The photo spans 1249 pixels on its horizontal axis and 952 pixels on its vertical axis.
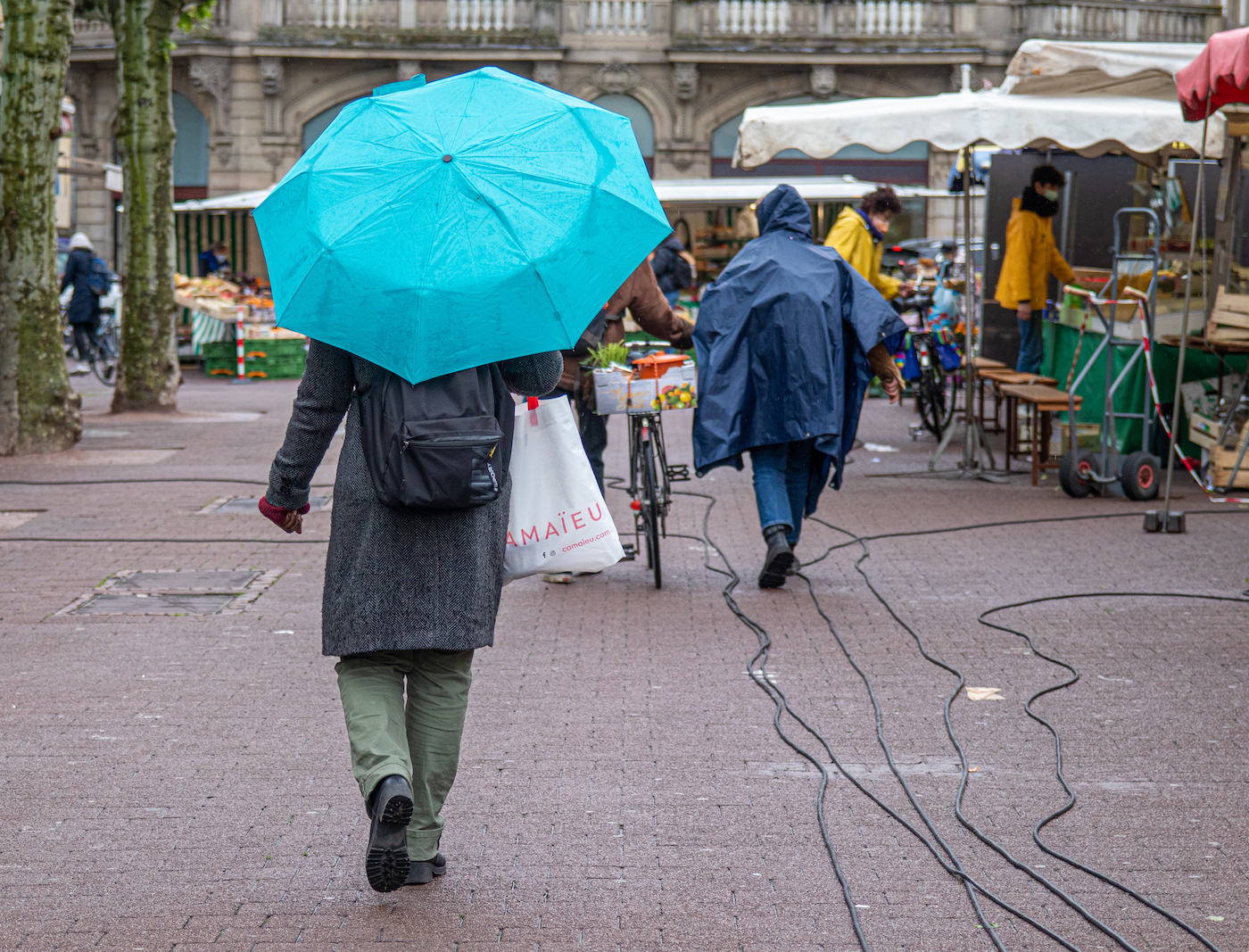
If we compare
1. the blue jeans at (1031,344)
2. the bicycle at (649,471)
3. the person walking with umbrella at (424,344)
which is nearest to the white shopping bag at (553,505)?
the person walking with umbrella at (424,344)

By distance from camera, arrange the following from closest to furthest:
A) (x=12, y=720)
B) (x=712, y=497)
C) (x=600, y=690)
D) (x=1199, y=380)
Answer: (x=12, y=720), (x=600, y=690), (x=712, y=497), (x=1199, y=380)

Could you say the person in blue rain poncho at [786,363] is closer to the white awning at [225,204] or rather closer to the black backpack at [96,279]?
the black backpack at [96,279]

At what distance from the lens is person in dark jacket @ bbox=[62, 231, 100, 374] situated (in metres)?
22.2

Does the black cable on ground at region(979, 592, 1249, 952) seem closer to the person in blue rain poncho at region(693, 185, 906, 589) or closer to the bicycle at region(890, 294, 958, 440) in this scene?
the person in blue rain poncho at region(693, 185, 906, 589)

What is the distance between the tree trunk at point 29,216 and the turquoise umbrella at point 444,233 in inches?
366

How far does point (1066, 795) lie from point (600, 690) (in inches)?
71.5

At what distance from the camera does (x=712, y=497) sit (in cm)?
1052

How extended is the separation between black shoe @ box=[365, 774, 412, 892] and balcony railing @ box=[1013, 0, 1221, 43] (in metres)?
31.7

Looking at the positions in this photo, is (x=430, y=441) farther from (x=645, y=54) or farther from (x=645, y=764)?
(x=645, y=54)

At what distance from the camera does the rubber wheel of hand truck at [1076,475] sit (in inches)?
409

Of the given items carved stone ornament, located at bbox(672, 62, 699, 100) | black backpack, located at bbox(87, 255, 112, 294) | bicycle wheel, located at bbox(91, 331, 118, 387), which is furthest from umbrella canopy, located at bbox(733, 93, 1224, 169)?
carved stone ornament, located at bbox(672, 62, 699, 100)

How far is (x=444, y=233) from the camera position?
3.53 meters

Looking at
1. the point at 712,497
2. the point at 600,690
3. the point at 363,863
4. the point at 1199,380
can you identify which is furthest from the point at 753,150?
the point at 363,863

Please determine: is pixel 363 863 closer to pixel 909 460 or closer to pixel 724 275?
pixel 724 275
